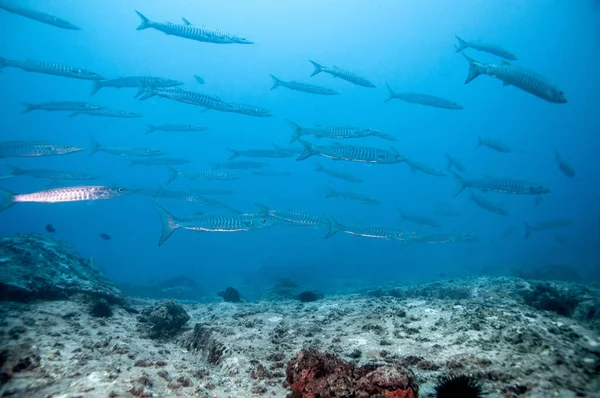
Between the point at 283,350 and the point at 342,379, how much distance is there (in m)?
2.04

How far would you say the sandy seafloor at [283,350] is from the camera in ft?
9.72

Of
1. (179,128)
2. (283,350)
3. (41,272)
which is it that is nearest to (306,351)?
(283,350)

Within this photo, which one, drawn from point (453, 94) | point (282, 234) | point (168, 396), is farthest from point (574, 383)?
point (453, 94)

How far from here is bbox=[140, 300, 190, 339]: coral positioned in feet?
18.3

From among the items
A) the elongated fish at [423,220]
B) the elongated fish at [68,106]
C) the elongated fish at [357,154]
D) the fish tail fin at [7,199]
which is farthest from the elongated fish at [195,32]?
the elongated fish at [423,220]

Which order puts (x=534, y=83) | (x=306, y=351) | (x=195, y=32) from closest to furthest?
1. (x=306, y=351)
2. (x=534, y=83)
3. (x=195, y=32)

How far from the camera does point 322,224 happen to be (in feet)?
40.0

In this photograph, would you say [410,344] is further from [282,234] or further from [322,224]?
[282,234]

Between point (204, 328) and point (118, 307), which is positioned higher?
point (204, 328)

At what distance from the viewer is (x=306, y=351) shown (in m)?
2.71

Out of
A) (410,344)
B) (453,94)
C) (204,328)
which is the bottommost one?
(204,328)

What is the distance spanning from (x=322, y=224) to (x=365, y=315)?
6883 millimetres

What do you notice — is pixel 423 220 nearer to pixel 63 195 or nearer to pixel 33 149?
pixel 63 195

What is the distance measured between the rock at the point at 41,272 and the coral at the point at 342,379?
20.4ft
